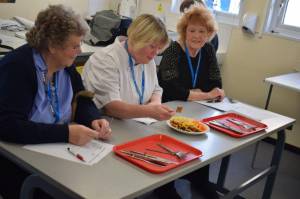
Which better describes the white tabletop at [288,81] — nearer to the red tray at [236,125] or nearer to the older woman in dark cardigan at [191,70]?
the older woman in dark cardigan at [191,70]

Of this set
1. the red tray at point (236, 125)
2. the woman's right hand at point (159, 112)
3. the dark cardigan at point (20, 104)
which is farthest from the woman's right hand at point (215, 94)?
the dark cardigan at point (20, 104)

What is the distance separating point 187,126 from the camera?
1707mm

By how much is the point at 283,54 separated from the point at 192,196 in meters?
1.82

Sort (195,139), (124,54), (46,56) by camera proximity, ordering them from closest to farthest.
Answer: (46,56), (195,139), (124,54)

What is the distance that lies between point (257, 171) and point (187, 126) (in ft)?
5.39

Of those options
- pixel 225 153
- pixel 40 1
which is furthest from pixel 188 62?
pixel 40 1

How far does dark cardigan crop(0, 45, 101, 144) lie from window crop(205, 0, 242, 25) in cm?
293

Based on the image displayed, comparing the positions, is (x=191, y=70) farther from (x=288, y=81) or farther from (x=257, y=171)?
(x=257, y=171)

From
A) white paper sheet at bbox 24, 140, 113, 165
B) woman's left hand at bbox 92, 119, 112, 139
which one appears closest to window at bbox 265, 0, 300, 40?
woman's left hand at bbox 92, 119, 112, 139

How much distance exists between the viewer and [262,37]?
3.66 m

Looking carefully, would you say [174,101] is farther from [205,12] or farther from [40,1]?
[40,1]

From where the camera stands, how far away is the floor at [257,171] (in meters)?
2.66

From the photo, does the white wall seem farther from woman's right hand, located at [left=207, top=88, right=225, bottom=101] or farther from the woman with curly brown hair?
the woman with curly brown hair

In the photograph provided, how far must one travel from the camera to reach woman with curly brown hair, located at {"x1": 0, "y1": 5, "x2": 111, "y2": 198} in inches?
52.0
